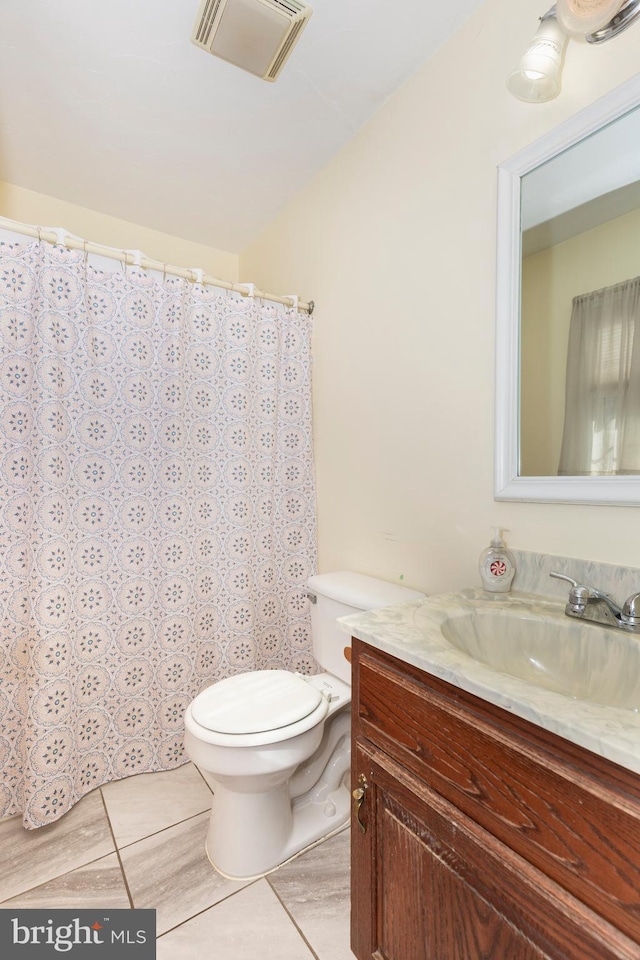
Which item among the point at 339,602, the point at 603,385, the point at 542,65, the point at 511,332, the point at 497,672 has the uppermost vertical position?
the point at 542,65

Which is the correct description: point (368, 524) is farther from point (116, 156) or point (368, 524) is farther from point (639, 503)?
point (116, 156)

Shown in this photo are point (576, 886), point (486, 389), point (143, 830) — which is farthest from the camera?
point (143, 830)

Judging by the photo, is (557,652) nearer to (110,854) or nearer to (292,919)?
(292,919)

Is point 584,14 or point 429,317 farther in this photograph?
point 429,317

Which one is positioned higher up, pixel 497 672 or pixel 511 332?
pixel 511 332

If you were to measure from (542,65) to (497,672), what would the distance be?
1.23m

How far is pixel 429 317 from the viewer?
138 centimetres

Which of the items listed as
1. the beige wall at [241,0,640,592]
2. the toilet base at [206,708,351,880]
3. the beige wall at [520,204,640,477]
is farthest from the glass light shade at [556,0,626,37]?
the toilet base at [206,708,351,880]

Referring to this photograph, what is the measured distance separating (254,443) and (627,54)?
58.4 inches

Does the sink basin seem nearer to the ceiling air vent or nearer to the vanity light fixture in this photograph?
the vanity light fixture

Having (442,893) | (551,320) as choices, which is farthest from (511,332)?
(442,893)

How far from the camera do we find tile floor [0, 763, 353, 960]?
1080 millimetres

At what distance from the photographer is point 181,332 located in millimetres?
1691

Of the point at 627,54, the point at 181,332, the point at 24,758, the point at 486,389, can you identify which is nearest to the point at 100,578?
the point at 24,758
